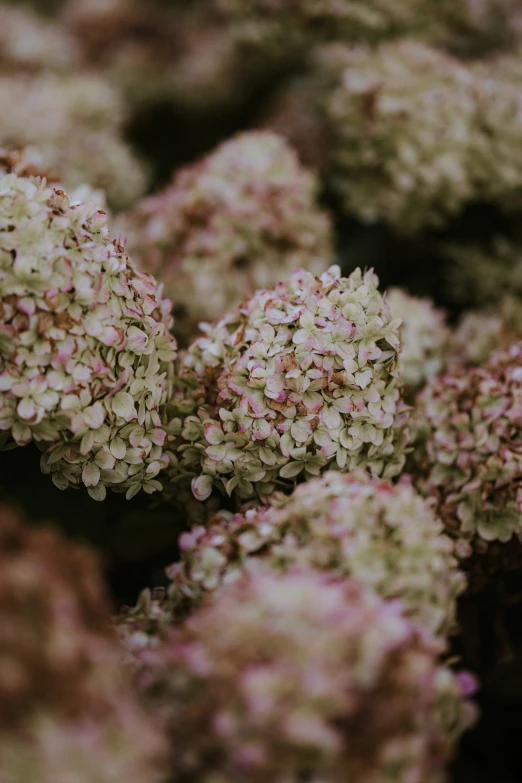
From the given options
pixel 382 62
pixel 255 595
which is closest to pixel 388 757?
pixel 255 595

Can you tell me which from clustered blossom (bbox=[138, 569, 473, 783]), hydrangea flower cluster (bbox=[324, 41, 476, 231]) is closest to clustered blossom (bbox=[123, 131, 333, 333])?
hydrangea flower cluster (bbox=[324, 41, 476, 231])

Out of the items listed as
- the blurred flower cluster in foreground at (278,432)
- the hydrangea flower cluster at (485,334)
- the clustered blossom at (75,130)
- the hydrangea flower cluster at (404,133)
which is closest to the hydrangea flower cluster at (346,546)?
the blurred flower cluster in foreground at (278,432)

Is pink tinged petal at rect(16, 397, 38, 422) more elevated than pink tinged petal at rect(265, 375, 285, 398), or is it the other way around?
pink tinged petal at rect(265, 375, 285, 398)

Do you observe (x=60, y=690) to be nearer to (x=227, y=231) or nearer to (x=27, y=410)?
(x=27, y=410)

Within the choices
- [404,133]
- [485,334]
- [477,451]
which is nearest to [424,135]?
[404,133]

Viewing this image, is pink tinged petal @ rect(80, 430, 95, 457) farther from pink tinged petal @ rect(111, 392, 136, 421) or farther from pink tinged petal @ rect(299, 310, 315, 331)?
pink tinged petal @ rect(299, 310, 315, 331)

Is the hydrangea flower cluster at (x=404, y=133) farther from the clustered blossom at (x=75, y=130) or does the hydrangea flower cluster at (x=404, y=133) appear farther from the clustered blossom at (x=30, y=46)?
the clustered blossom at (x=30, y=46)
